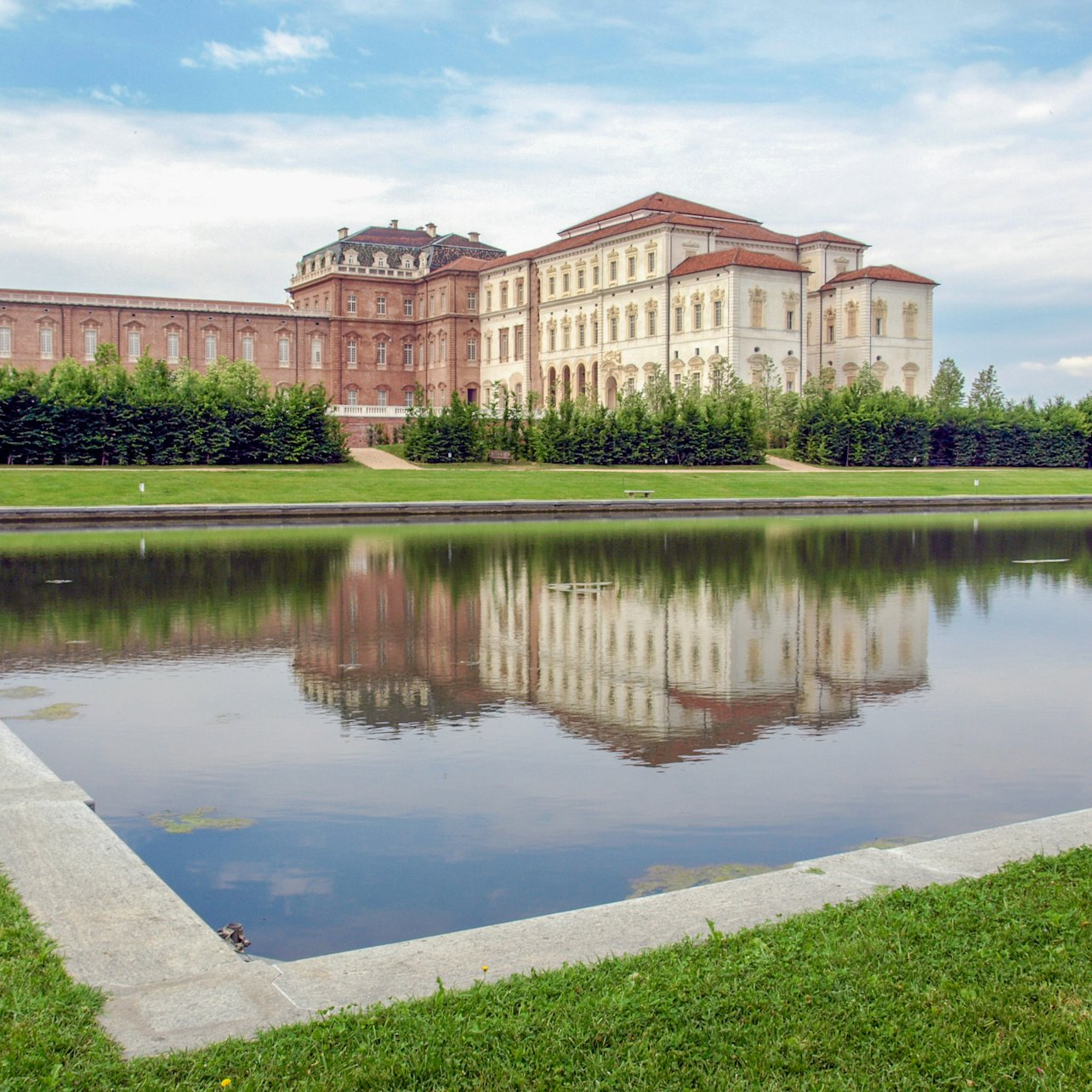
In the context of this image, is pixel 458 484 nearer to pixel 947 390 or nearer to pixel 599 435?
pixel 599 435

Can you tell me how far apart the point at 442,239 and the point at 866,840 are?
381 ft

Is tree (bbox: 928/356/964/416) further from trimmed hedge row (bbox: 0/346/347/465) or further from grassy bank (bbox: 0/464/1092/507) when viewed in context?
trimmed hedge row (bbox: 0/346/347/465)

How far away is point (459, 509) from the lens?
44188mm

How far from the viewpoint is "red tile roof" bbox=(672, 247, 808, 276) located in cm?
8750

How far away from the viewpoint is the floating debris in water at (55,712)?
11883 mm

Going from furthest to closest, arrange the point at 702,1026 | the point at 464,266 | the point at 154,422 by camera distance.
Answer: the point at 464,266
the point at 154,422
the point at 702,1026

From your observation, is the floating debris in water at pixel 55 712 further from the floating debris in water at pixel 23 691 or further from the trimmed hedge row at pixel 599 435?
the trimmed hedge row at pixel 599 435

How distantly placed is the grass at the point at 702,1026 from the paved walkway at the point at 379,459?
5883cm

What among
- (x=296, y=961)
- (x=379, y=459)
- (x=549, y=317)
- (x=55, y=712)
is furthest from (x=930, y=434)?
(x=296, y=961)

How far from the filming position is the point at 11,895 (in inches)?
246

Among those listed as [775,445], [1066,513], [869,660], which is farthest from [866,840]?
[775,445]

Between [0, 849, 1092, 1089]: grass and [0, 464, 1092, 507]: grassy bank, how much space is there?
40838 millimetres

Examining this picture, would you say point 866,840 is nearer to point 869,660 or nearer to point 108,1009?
point 108,1009

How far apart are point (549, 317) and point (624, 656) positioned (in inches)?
3685
